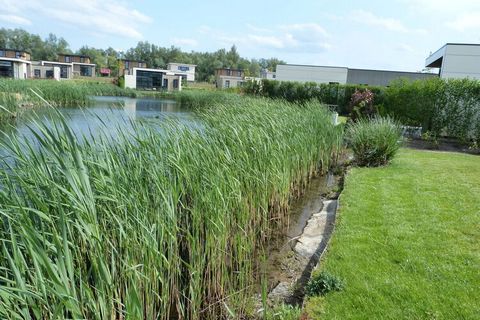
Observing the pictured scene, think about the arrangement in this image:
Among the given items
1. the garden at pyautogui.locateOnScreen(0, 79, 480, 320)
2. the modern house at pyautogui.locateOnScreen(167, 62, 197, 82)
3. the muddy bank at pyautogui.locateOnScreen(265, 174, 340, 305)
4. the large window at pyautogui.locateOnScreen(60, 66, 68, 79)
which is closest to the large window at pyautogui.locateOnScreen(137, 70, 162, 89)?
the large window at pyautogui.locateOnScreen(60, 66, 68, 79)

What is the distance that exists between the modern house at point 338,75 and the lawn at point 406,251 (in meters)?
27.2

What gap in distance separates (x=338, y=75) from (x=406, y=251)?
30419 millimetres

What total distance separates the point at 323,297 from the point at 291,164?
2.80 metres

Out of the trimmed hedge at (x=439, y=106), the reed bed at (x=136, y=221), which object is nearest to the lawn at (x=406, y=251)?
the reed bed at (x=136, y=221)

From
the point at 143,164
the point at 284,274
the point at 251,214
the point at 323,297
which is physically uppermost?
the point at 143,164

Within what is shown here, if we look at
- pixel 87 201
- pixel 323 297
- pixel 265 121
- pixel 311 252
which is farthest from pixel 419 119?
pixel 87 201

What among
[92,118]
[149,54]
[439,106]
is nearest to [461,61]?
[439,106]

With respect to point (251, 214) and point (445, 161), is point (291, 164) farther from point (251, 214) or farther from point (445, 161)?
point (445, 161)

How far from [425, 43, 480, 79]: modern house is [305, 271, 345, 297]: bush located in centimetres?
1554

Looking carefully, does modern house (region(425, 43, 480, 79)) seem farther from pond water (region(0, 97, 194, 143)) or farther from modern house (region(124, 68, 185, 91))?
modern house (region(124, 68, 185, 91))

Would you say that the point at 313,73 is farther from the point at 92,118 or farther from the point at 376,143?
the point at 92,118

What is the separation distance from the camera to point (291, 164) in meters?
5.42

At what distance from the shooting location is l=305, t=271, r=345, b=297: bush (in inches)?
113

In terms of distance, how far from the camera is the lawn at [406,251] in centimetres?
264
